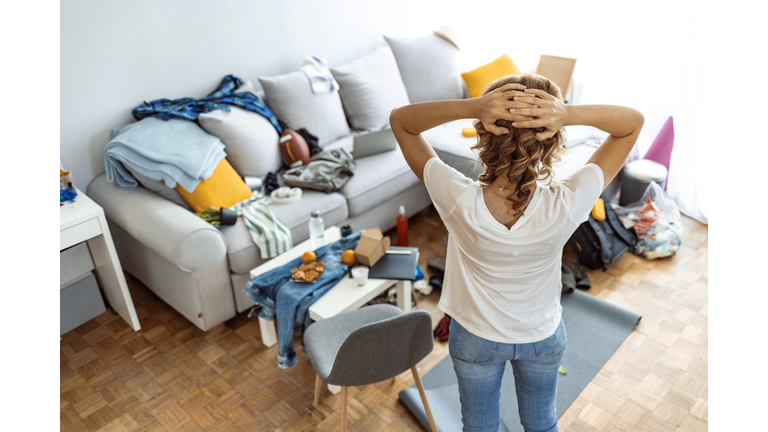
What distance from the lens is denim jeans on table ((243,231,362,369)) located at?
2.10 m

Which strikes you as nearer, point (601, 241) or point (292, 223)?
point (292, 223)

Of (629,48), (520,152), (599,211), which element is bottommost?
(599,211)

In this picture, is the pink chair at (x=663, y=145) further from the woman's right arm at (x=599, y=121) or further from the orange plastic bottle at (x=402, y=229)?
the woman's right arm at (x=599, y=121)

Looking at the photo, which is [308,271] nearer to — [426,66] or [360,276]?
[360,276]

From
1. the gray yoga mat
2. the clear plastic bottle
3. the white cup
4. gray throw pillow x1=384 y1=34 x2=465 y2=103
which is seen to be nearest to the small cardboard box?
the white cup

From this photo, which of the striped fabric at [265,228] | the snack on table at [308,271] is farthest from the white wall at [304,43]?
the snack on table at [308,271]

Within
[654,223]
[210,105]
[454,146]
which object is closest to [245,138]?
[210,105]

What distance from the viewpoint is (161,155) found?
2521 mm

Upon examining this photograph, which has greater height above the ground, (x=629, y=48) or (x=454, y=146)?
(x=629, y=48)

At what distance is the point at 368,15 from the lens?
3.85 metres

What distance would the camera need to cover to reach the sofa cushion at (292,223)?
7.95 ft

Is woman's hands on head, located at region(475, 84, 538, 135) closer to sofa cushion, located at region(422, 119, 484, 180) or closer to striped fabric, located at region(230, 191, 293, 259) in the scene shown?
striped fabric, located at region(230, 191, 293, 259)

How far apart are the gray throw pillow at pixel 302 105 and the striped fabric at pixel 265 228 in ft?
2.44

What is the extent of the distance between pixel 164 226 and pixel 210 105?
0.88 meters
